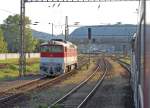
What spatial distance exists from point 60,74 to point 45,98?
61.0 feet

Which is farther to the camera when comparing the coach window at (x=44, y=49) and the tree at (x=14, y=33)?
the tree at (x=14, y=33)

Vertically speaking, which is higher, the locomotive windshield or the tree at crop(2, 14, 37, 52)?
the tree at crop(2, 14, 37, 52)

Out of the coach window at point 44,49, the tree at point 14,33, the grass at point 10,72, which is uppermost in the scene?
the tree at point 14,33

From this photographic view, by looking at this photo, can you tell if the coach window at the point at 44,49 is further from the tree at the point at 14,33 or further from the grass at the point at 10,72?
the tree at the point at 14,33

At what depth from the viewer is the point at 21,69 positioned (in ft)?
119

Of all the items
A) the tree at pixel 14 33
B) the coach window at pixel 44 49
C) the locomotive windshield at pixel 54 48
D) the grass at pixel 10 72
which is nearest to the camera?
the grass at pixel 10 72

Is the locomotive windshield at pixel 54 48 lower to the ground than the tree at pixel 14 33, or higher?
lower

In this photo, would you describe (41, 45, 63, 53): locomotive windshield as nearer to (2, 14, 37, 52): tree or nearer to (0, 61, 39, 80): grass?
(0, 61, 39, 80): grass

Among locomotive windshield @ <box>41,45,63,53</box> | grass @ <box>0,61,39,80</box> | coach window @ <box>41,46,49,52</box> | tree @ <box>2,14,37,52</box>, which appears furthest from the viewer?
tree @ <box>2,14,37,52</box>

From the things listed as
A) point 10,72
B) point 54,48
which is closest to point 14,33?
point 10,72

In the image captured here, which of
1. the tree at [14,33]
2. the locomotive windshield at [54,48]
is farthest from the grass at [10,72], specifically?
the tree at [14,33]

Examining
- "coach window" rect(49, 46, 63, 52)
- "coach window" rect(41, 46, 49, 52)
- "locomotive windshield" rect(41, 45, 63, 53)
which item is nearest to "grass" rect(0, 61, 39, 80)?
"coach window" rect(41, 46, 49, 52)

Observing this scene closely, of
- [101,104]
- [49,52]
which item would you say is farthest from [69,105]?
[49,52]

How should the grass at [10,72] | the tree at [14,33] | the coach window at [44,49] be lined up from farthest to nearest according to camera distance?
the tree at [14,33] → the coach window at [44,49] → the grass at [10,72]
